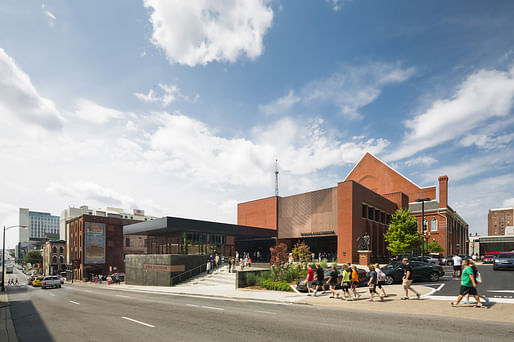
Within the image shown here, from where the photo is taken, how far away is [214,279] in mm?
30375

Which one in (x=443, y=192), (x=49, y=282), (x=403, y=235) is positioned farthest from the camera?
(x=443, y=192)

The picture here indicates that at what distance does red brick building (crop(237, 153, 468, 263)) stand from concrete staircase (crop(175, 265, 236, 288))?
762 inches

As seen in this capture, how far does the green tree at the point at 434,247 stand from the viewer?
60.3 m

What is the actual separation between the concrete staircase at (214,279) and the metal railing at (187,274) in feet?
1.40

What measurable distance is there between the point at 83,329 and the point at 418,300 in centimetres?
1386

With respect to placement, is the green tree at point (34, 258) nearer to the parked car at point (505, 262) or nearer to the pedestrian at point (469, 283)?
the parked car at point (505, 262)

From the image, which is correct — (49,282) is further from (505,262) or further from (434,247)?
(434,247)

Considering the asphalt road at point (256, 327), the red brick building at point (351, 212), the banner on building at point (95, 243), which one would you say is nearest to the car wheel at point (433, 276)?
the asphalt road at point (256, 327)

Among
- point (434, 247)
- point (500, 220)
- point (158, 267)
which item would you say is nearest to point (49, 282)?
point (158, 267)

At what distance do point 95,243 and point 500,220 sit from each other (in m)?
226

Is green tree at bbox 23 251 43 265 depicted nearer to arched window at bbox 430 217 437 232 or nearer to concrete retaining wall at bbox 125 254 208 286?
concrete retaining wall at bbox 125 254 208 286

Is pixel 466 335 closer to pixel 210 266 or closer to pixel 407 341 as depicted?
pixel 407 341

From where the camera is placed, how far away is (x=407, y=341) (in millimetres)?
8031

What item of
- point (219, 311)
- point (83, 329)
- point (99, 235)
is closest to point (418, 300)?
point (219, 311)
